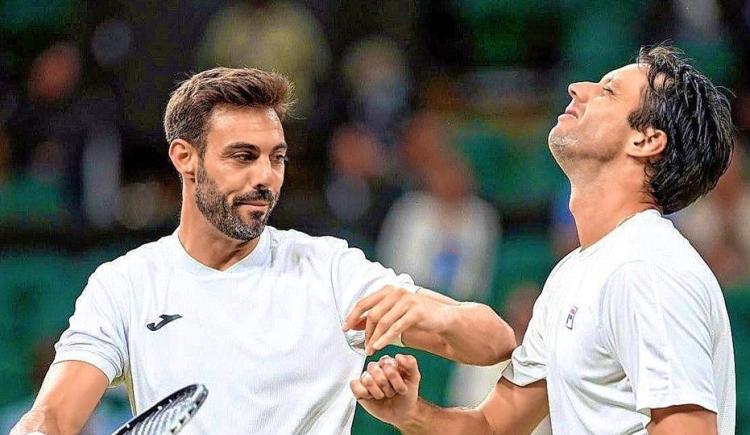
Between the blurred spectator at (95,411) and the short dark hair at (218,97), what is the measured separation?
3321 mm

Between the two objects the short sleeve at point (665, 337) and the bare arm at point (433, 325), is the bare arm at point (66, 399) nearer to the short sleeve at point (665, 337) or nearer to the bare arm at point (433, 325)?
the bare arm at point (433, 325)

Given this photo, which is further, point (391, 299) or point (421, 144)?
point (421, 144)

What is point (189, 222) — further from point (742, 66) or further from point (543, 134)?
point (742, 66)

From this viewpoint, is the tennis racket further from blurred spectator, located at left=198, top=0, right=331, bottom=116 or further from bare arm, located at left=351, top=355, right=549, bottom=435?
blurred spectator, located at left=198, top=0, right=331, bottom=116

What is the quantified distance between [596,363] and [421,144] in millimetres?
5344

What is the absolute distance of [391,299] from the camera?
4395mm

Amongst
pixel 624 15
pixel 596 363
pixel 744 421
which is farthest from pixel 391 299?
pixel 624 15

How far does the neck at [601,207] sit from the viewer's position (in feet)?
14.3

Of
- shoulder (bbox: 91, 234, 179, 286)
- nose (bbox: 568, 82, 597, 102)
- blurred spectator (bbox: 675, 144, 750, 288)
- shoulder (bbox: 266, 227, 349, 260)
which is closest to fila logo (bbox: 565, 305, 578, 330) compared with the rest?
nose (bbox: 568, 82, 597, 102)

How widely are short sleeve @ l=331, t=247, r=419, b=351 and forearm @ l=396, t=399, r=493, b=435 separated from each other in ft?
1.03

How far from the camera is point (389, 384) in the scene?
442 centimetres

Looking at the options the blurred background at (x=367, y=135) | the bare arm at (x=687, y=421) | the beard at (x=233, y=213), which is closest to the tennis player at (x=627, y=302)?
the bare arm at (x=687, y=421)

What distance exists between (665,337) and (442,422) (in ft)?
3.79

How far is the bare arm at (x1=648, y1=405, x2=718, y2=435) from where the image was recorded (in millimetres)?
3717
